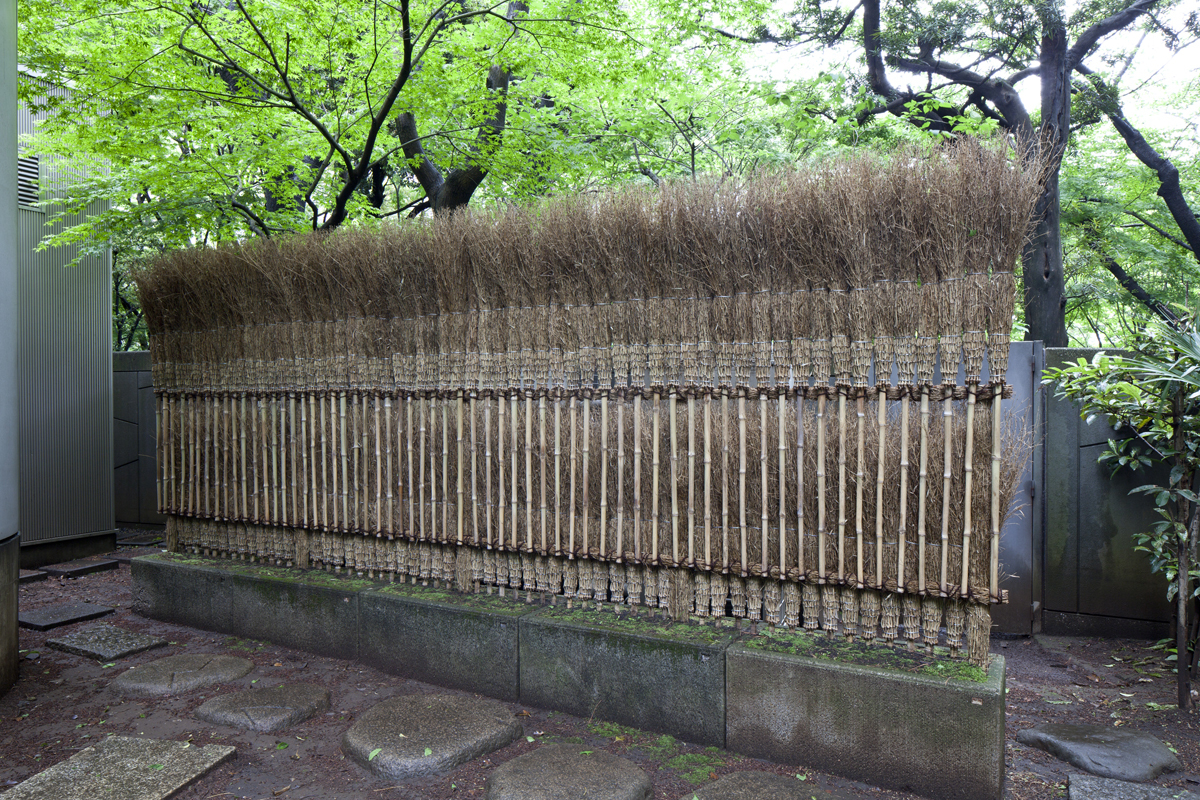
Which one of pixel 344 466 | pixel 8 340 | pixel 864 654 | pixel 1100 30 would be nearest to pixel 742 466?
pixel 864 654

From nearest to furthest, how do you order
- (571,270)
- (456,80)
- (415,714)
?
(415,714)
(571,270)
(456,80)

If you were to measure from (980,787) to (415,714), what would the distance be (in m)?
2.76

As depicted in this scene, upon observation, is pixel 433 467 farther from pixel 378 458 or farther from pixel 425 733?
pixel 425 733

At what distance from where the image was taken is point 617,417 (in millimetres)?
4102

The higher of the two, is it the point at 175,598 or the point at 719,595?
the point at 719,595

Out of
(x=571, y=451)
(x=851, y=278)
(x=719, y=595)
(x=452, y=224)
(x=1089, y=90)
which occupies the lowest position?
(x=719, y=595)

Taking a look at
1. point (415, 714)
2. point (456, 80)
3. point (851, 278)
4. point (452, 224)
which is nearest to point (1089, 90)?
point (456, 80)

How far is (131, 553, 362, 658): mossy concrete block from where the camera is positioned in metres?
4.88

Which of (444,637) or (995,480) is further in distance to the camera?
(444,637)

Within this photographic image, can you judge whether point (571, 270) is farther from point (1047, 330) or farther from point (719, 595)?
point (1047, 330)

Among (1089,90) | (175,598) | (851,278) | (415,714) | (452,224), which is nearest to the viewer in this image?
(851,278)

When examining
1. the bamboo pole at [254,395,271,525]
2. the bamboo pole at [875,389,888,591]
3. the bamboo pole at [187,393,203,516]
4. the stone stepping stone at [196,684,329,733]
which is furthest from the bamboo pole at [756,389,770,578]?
the bamboo pole at [187,393,203,516]

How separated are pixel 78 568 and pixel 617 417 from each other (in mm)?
6812

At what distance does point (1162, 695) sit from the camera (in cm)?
434
